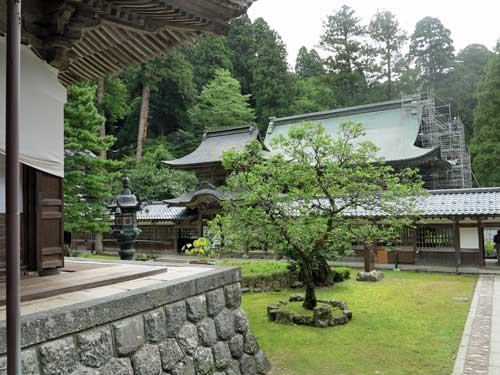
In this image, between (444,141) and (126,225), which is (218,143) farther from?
(126,225)

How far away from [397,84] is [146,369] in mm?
40280

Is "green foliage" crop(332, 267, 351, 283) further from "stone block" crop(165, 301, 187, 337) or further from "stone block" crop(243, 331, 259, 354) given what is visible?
"stone block" crop(165, 301, 187, 337)

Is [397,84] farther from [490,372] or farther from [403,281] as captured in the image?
[490,372]

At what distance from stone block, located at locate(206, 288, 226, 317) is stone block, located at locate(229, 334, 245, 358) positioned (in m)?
0.40

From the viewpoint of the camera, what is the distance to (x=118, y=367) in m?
3.09

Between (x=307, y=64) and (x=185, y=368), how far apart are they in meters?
45.0

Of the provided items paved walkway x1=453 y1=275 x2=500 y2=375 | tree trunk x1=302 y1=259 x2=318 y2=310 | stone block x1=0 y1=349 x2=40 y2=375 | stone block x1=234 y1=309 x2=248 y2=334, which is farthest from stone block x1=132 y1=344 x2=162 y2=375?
tree trunk x1=302 y1=259 x2=318 y2=310

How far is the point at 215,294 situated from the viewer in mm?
4391

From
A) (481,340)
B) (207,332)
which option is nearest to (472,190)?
(481,340)

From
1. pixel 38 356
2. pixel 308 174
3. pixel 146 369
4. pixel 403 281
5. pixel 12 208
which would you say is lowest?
pixel 403 281

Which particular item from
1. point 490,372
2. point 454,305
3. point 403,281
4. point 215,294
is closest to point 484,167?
point 403,281

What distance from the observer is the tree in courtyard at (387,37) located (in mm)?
39469

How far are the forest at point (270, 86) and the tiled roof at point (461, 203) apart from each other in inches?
388

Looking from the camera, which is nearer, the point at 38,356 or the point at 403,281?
the point at 38,356
